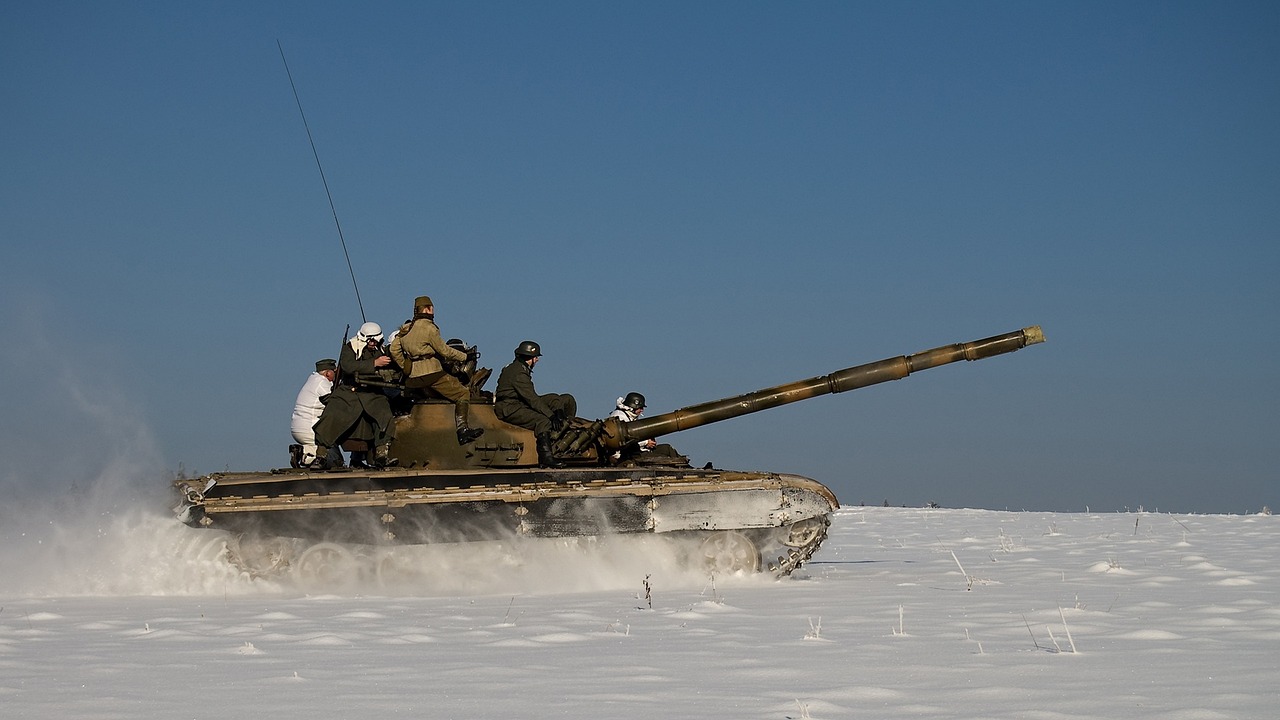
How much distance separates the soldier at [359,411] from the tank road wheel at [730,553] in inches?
154

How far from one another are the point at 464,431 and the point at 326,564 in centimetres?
221

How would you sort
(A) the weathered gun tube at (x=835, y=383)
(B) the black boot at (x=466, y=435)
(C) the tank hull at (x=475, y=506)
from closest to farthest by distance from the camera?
1. (C) the tank hull at (x=475, y=506)
2. (B) the black boot at (x=466, y=435)
3. (A) the weathered gun tube at (x=835, y=383)

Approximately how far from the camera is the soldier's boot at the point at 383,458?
602 inches

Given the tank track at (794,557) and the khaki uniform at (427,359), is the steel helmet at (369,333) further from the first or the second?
the tank track at (794,557)

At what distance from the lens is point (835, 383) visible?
54.5 feet

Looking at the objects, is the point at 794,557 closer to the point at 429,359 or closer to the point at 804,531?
the point at 804,531

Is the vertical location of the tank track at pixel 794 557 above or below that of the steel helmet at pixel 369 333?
below

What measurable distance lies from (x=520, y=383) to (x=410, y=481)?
198 centimetres

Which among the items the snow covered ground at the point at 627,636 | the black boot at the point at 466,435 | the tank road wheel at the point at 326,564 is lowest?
the snow covered ground at the point at 627,636

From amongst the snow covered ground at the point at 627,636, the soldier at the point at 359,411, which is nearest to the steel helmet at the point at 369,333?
the soldier at the point at 359,411

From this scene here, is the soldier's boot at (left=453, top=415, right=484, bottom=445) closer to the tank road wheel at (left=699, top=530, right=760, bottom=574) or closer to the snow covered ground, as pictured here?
the snow covered ground

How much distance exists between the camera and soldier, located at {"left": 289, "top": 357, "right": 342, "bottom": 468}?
15828 millimetres

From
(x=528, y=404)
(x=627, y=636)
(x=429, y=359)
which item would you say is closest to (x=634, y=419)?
(x=528, y=404)

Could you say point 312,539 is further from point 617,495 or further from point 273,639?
point 273,639
